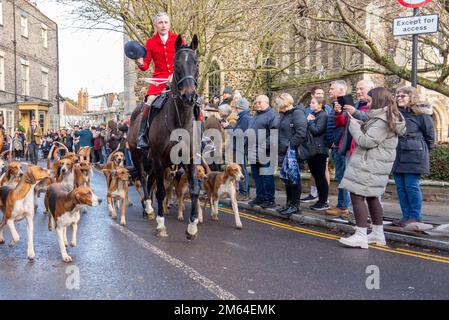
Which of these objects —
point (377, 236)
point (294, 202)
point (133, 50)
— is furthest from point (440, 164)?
point (133, 50)

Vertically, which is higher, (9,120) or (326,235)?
(9,120)

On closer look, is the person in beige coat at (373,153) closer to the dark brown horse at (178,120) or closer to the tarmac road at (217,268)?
the tarmac road at (217,268)

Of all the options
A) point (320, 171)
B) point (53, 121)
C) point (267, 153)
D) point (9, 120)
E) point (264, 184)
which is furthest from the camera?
point (53, 121)

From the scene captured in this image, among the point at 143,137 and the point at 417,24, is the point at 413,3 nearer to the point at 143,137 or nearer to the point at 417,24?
the point at 417,24

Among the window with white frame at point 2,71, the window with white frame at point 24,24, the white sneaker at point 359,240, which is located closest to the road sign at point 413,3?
the white sneaker at point 359,240

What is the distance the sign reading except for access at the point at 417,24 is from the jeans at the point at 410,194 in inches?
96.8

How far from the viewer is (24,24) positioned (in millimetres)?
36844

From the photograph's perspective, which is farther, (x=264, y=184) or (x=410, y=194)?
(x=264, y=184)

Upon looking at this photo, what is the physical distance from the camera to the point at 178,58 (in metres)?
6.83

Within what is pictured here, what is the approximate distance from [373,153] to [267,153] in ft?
11.2

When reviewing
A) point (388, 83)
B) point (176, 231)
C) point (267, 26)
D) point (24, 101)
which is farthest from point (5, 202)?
point (24, 101)

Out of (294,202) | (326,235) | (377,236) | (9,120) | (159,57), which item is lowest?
(326,235)

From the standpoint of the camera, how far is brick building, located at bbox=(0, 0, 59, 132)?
3353 cm

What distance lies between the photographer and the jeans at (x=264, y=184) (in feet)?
33.3
